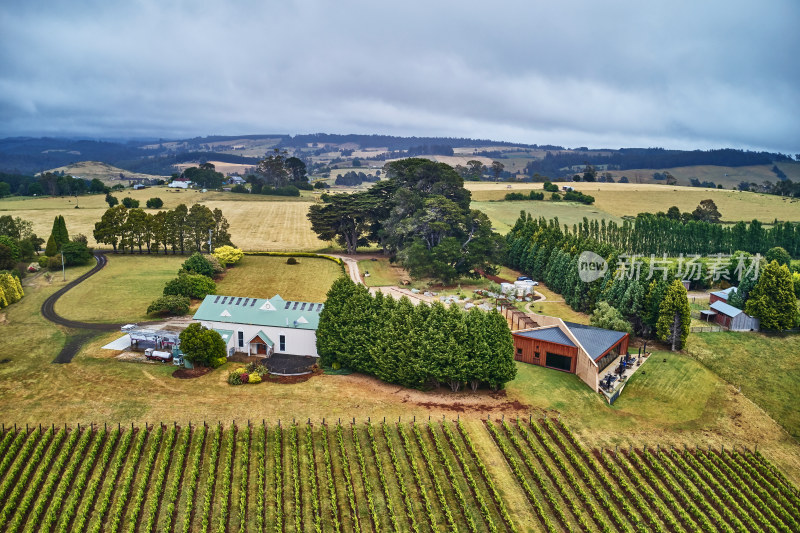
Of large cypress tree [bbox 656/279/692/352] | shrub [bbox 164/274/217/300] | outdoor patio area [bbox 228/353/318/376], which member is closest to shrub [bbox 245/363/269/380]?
outdoor patio area [bbox 228/353/318/376]

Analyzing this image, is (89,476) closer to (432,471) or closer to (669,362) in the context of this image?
(432,471)

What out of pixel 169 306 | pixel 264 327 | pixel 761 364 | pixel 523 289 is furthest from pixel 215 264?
pixel 761 364

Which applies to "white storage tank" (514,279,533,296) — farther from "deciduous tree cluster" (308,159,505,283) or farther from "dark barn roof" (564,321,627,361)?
"dark barn roof" (564,321,627,361)

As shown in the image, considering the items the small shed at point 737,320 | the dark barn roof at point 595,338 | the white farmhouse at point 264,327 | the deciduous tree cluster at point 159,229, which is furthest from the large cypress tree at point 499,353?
the deciduous tree cluster at point 159,229

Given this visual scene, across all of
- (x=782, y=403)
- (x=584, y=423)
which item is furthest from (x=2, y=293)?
(x=782, y=403)

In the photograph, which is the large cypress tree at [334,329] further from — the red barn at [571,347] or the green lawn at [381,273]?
the green lawn at [381,273]

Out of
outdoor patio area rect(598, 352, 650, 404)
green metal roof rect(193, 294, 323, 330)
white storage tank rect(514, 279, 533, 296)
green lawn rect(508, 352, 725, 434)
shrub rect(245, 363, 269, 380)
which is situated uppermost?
green metal roof rect(193, 294, 323, 330)
